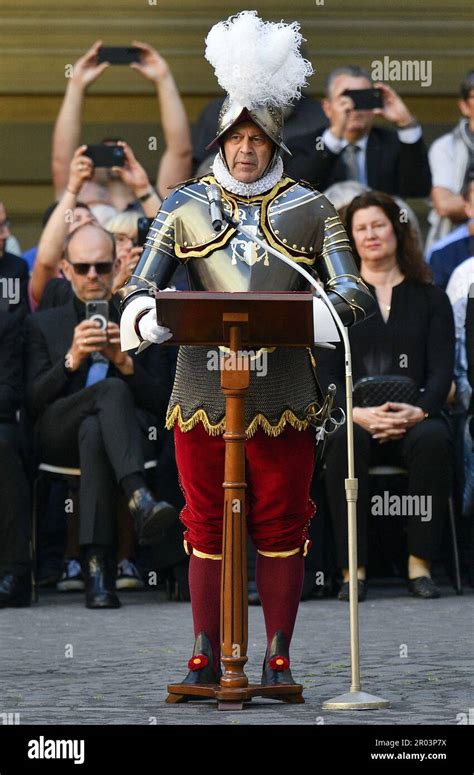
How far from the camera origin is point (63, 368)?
8.84 metres

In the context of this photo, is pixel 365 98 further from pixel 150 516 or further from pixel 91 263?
pixel 150 516

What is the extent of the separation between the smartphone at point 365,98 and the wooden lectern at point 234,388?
435 cm

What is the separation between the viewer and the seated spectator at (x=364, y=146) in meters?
9.64

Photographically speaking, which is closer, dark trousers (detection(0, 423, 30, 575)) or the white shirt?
dark trousers (detection(0, 423, 30, 575))

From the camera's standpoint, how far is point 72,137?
34.9ft

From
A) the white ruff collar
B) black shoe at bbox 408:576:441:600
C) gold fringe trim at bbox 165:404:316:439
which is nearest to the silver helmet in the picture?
the white ruff collar

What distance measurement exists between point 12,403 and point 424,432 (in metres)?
2.05

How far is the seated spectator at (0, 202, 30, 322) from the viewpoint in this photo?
9211 millimetres

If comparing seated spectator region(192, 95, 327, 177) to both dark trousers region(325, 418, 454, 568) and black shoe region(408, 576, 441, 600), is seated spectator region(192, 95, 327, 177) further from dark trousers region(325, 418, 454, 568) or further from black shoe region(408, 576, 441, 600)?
black shoe region(408, 576, 441, 600)

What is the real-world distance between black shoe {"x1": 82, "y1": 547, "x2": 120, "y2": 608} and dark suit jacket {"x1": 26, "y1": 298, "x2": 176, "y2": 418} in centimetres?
81

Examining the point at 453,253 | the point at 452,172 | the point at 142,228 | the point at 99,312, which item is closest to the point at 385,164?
the point at 452,172

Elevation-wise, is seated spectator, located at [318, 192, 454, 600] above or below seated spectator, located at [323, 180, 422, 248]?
below

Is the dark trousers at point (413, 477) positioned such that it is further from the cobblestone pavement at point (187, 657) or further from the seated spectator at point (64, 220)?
the seated spectator at point (64, 220)
